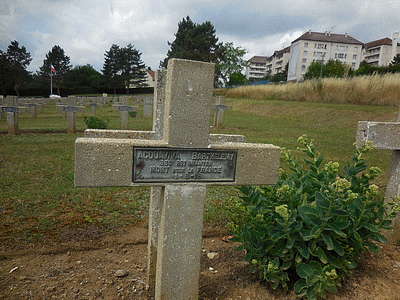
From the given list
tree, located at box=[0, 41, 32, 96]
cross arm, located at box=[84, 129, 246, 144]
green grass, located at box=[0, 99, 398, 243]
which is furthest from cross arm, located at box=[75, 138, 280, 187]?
tree, located at box=[0, 41, 32, 96]

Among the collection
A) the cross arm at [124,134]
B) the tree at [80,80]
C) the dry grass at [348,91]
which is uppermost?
the tree at [80,80]

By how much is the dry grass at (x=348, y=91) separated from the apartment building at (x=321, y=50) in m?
49.1

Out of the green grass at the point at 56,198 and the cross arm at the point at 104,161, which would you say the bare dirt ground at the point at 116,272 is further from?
the cross arm at the point at 104,161

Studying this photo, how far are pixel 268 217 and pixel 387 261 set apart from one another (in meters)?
1.29

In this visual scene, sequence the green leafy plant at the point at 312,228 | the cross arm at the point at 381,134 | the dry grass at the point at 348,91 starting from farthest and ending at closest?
the dry grass at the point at 348,91 → the cross arm at the point at 381,134 → the green leafy plant at the point at 312,228

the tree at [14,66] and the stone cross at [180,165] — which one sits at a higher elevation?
the tree at [14,66]

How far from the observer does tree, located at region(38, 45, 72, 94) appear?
5862 cm

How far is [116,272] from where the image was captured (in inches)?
96.0

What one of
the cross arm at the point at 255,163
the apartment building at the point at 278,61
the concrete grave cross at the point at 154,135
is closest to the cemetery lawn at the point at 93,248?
the concrete grave cross at the point at 154,135

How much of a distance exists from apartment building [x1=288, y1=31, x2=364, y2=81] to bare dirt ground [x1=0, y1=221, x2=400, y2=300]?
7033cm

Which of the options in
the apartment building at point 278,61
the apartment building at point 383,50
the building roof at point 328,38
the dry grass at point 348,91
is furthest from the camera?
the apartment building at point 278,61

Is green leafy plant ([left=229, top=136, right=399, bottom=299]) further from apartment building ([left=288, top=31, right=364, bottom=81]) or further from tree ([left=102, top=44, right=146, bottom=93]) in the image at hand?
apartment building ([left=288, top=31, right=364, bottom=81])

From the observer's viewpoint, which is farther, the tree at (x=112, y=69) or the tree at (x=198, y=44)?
the tree at (x=112, y=69)

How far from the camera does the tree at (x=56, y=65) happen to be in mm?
58625
